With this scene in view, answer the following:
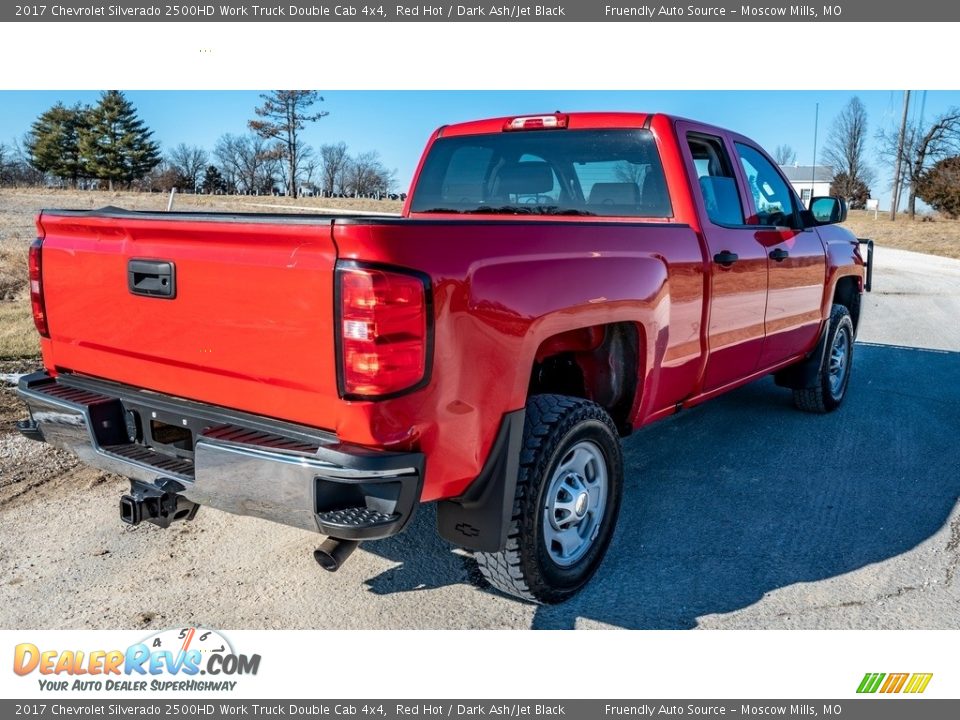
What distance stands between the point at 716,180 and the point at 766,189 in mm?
900

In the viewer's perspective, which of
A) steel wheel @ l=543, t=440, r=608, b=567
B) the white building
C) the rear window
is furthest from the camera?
the white building

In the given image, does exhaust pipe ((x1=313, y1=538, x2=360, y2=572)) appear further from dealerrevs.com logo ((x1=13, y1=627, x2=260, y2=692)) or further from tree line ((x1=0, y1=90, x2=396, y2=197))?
tree line ((x1=0, y1=90, x2=396, y2=197))

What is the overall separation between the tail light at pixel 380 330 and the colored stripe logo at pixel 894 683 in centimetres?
197

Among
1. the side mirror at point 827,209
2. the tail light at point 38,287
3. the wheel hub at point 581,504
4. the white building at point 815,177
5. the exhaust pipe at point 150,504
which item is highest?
the white building at point 815,177

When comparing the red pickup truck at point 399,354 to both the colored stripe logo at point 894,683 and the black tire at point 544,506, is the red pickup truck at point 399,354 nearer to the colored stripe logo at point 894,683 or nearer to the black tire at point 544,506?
the black tire at point 544,506

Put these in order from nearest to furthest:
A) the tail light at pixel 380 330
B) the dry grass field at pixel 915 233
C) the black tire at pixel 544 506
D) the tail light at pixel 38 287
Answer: the tail light at pixel 380 330
the black tire at pixel 544 506
the tail light at pixel 38 287
the dry grass field at pixel 915 233

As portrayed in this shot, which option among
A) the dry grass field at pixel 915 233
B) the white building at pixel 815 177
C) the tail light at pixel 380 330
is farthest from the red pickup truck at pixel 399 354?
the white building at pixel 815 177

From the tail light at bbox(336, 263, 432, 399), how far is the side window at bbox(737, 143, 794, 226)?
3129 millimetres

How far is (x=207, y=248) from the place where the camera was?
2.70 meters

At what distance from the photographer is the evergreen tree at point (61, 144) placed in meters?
55.6

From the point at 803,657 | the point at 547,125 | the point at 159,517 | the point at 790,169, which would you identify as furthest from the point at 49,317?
the point at 790,169

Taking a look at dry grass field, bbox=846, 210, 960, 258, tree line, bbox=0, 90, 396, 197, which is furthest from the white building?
tree line, bbox=0, 90, 396, 197

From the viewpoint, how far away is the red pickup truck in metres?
2.44

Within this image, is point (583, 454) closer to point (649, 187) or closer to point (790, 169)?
point (649, 187)
